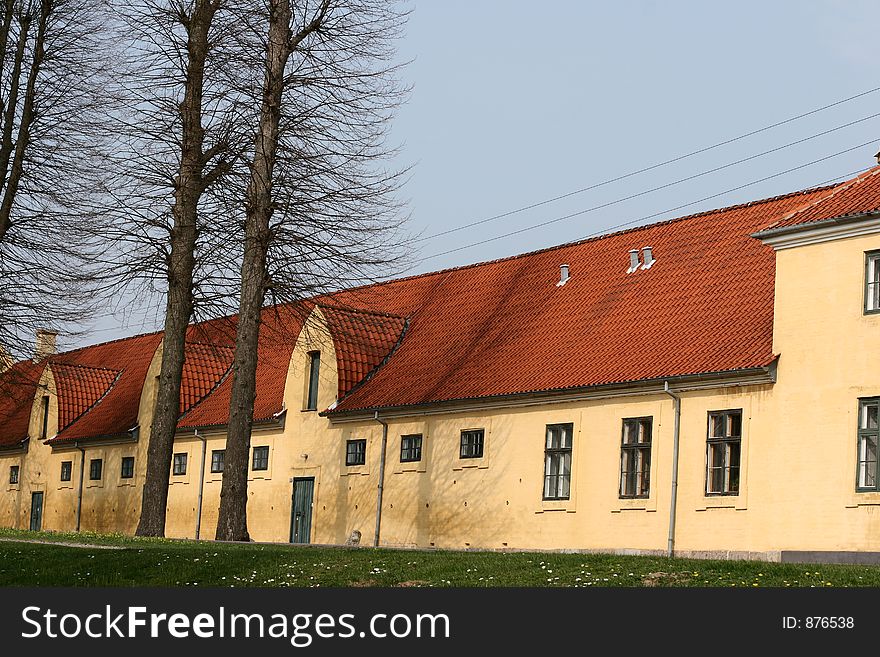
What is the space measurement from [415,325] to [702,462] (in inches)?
546

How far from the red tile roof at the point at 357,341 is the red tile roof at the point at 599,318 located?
437 millimetres

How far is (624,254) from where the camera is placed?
115ft

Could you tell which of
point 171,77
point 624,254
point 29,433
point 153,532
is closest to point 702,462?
point 624,254

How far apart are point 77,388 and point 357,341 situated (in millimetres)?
18116

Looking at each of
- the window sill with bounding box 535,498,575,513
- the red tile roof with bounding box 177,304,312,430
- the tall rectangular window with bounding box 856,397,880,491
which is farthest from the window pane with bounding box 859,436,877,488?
the red tile roof with bounding box 177,304,312,430

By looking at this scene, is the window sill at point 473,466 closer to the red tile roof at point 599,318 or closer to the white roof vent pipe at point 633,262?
the red tile roof at point 599,318

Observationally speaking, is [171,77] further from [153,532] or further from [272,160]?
[153,532]

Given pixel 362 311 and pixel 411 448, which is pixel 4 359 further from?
pixel 411 448

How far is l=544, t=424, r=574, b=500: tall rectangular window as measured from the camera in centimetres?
3073

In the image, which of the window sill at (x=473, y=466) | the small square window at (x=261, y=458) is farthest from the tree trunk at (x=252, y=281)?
the small square window at (x=261, y=458)

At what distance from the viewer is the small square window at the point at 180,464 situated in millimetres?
44000

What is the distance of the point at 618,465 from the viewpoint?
29312mm

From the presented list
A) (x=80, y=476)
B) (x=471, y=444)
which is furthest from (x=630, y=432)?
(x=80, y=476)

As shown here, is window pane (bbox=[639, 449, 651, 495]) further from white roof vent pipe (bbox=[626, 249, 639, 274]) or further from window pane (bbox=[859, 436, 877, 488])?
white roof vent pipe (bbox=[626, 249, 639, 274])
